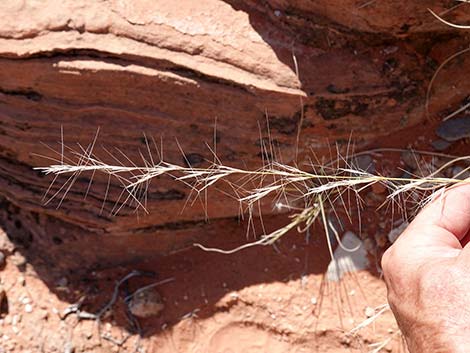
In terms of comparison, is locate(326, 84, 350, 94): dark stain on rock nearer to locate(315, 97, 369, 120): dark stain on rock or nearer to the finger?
locate(315, 97, 369, 120): dark stain on rock

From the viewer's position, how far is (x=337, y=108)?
2.31m

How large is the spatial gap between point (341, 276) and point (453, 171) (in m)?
0.59

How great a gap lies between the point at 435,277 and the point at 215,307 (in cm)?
134

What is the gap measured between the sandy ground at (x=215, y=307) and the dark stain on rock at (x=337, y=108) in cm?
55

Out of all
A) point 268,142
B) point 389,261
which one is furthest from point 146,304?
point 389,261

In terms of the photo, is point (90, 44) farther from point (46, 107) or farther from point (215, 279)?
point (215, 279)

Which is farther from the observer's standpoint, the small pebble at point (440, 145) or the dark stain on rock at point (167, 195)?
the dark stain on rock at point (167, 195)

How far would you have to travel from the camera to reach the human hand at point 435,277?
1352 millimetres

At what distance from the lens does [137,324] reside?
2.68 metres

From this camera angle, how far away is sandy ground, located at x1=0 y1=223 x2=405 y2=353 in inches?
95.9

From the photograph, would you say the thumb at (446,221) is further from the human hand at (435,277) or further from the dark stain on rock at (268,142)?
the dark stain on rock at (268,142)

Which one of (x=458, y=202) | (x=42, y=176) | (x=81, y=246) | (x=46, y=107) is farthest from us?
(x=81, y=246)

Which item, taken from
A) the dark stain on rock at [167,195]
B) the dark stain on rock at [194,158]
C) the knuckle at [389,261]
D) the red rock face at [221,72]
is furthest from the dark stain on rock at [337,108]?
the knuckle at [389,261]

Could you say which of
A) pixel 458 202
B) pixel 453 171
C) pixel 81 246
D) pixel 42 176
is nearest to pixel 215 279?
pixel 81 246
